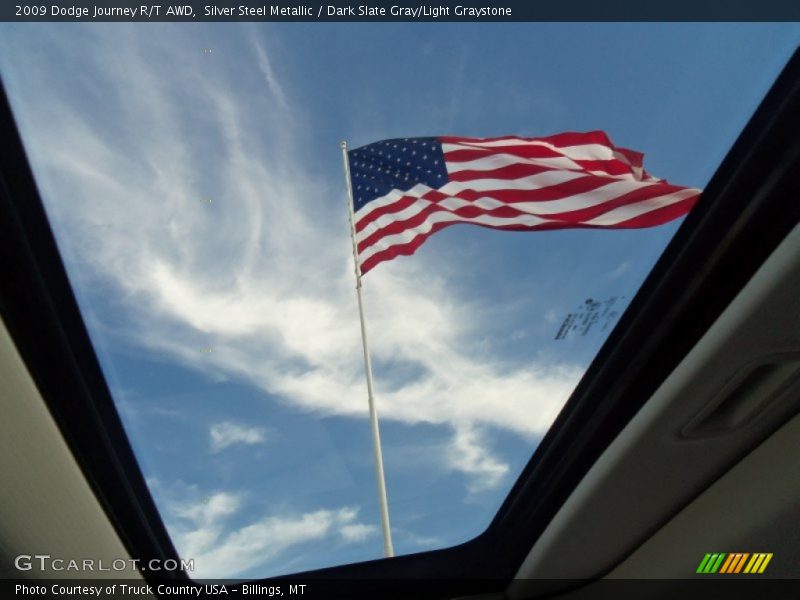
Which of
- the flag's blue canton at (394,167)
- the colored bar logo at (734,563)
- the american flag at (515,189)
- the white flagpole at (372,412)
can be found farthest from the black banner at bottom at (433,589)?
the flag's blue canton at (394,167)

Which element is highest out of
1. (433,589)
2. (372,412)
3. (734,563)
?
(372,412)

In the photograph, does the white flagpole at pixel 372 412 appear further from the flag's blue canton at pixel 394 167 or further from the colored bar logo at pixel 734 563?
the colored bar logo at pixel 734 563

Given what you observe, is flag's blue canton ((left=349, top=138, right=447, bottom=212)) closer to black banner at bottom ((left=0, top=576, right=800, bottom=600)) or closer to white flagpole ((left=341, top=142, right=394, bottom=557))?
white flagpole ((left=341, top=142, right=394, bottom=557))

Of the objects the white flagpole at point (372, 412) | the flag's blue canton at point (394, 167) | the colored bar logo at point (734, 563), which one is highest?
the flag's blue canton at point (394, 167)

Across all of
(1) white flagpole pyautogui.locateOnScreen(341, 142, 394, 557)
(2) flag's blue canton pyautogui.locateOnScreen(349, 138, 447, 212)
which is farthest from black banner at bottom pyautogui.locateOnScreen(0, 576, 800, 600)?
(2) flag's blue canton pyautogui.locateOnScreen(349, 138, 447, 212)

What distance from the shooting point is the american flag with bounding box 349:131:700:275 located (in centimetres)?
292

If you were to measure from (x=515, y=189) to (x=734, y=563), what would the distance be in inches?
81.3

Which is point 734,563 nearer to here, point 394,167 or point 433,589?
point 433,589

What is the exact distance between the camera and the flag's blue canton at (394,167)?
389cm

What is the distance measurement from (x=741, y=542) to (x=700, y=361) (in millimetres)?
728

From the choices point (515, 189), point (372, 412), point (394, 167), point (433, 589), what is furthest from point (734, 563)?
point (394, 167)

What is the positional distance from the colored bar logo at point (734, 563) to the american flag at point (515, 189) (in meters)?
1.14

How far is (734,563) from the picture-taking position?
2.00 metres

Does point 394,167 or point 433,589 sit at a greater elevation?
point 394,167
